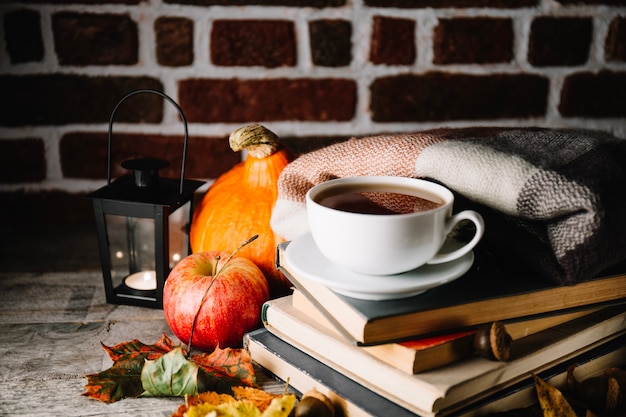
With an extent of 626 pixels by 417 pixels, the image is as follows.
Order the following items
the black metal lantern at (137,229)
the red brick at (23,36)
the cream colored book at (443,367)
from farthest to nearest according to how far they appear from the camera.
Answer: the red brick at (23,36)
the black metal lantern at (137,229)
the cream colored book at (443,367)

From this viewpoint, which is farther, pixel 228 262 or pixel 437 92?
pixel 437 92

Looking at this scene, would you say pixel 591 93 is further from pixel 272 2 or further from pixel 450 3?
pixel 272 2

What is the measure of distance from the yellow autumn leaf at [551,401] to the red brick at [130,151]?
78 cm

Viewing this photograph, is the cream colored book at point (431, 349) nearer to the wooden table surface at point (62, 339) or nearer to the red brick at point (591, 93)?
the wooden table surface at point (62, 339)

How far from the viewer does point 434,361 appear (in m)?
0.57

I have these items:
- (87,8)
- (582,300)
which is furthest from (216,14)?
(582,300)

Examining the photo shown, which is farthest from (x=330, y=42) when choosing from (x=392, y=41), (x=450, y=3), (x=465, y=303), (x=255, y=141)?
(x=465, y=303)

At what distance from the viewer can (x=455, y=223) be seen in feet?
1.99

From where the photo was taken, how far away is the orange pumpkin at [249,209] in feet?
2.89

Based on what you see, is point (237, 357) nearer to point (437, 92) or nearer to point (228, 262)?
point (228, 262)

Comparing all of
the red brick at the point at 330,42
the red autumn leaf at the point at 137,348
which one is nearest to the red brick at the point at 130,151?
the red brick at the point at 330,42

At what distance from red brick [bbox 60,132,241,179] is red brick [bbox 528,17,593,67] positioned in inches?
25.2

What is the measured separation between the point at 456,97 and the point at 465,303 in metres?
0.74

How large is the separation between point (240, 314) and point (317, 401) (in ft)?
0.63
